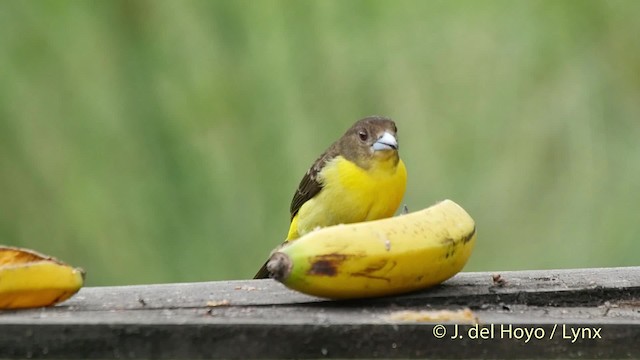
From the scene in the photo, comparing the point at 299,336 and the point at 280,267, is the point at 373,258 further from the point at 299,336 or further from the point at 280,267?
the point at 299,336

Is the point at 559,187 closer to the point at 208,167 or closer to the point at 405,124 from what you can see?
the point at 405,124

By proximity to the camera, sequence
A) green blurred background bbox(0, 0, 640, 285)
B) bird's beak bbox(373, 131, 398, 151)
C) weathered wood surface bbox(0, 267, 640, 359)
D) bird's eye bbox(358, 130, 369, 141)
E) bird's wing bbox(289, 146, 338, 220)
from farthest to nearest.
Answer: green blurred background bbox(0, 0, 640, 285) < bird's wing bbox(289, 146, 338, 220) < bird's eye bbox(358, 130, 369, 141) < bird's beak bbox(373, 131, 398, 151) < weathered wood surface bbox(0, 267, 640, 359)

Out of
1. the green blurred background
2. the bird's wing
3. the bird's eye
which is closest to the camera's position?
the bird's eye

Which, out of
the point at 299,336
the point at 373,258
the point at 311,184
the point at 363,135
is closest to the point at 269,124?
the point at 311,184

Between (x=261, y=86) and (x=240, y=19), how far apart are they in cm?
35

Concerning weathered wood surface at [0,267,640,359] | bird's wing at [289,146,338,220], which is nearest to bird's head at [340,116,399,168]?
bird's wing at [289,146,338,220]

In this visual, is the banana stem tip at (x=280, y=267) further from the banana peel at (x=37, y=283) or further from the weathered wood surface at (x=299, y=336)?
the banana peel at (x=37, y=283)

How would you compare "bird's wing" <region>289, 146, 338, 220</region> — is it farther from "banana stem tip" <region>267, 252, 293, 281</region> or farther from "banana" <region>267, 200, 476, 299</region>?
"banana stem tip" <region>267, 252, 293, 281</region>

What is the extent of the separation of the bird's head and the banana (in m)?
0.99

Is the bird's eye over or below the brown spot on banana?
over

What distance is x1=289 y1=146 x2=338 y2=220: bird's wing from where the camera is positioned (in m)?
3.84

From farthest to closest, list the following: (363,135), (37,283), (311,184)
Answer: (311,184) → (363,135) → (37,283)

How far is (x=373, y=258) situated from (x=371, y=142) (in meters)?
1.30

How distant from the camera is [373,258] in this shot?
7.91 ft
